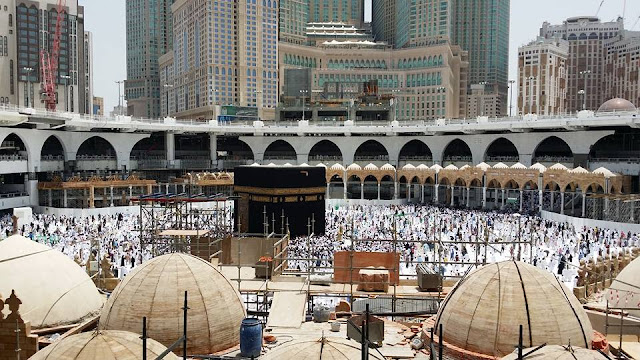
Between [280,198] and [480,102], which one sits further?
[480,102]

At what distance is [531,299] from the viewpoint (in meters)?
7.98

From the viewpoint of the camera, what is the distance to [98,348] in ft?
20.1

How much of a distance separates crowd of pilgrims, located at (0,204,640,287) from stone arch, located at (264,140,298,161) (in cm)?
1682

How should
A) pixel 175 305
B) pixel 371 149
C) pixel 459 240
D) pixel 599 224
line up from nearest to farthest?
pixel 175 305 → pixel 459 240 → pixel 599 224 → pixel 371 149

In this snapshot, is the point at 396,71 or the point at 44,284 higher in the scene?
the point at 396,71

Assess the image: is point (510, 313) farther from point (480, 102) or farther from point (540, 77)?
point (480, 102)

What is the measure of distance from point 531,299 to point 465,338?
1092mm

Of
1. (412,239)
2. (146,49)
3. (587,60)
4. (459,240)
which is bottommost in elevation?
(459,240)

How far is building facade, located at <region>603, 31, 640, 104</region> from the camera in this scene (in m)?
91.4

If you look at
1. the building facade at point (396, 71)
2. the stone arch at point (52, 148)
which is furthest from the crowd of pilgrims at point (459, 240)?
the building facade at point (396, 71)

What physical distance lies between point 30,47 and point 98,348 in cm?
7664

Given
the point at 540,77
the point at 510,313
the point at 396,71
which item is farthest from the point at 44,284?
the point at 540,77

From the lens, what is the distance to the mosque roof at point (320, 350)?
609 cm

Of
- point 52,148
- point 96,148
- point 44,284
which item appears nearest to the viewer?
point 44,284
